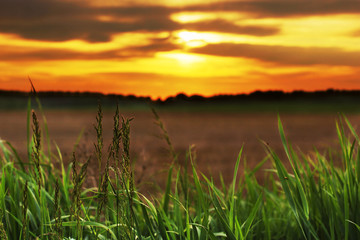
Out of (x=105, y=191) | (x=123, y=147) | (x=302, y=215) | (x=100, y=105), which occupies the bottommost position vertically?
(x=302, y=215)

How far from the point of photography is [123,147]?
5.09 ft

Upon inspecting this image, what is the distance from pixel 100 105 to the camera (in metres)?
1.64

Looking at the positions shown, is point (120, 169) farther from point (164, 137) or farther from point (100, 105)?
point (164, 137)

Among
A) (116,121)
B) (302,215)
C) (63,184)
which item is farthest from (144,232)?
(116,121)

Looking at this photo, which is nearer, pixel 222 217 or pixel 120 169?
pixel 120 169

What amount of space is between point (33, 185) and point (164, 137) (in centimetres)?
84

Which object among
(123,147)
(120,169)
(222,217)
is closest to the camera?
(123,147)

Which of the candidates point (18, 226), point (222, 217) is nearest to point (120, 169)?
point (222, 217)

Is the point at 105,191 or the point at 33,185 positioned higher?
the point at 105,191

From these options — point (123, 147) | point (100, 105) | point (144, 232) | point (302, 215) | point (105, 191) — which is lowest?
point (144, 232)

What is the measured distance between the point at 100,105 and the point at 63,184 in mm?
1421

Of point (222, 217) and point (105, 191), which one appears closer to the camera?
point (105, 191)

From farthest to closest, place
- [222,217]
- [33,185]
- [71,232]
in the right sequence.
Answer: [33,185] → [71,232] → [222,217]

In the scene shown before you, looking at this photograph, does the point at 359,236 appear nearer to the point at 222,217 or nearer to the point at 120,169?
the point at 222,217
